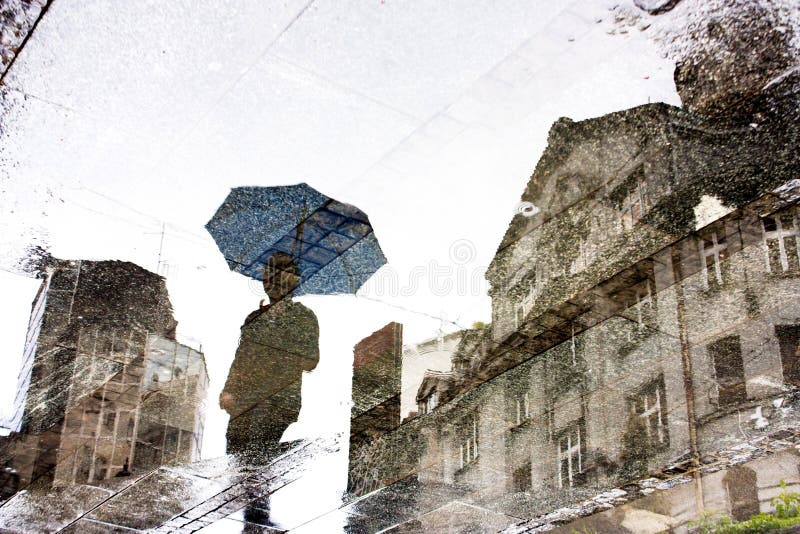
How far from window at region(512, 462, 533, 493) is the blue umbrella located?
2.03 meters

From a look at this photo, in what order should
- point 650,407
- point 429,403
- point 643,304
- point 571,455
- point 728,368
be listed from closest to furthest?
point 643,304 → point 728,368 → point 650,407 → point 429,403 → point 571,455

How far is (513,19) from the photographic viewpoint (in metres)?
2.09

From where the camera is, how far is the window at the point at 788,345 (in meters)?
3.29

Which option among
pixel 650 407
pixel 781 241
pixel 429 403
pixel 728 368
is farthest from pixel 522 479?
pixel 781 241

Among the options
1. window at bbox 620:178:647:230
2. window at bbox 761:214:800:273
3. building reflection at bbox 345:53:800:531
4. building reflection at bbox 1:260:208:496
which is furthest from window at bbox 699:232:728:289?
building reflection at bbox 1:260:208:496

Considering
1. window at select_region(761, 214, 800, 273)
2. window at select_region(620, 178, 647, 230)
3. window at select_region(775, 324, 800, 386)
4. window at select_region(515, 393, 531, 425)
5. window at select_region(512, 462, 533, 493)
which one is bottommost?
window at select_region(512, 462, 533, 493)

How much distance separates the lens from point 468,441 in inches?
171

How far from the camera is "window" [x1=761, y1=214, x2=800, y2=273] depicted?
2.74 meters

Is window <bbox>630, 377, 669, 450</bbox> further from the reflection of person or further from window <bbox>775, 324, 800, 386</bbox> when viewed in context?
the reflection of person

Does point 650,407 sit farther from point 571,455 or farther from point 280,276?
point 280,276

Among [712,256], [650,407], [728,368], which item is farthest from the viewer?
[650,407]

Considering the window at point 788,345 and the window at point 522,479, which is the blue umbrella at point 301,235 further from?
the window at point 522,479

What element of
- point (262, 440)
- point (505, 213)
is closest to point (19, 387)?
point (262, 440)

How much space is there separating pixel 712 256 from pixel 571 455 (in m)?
1.76
